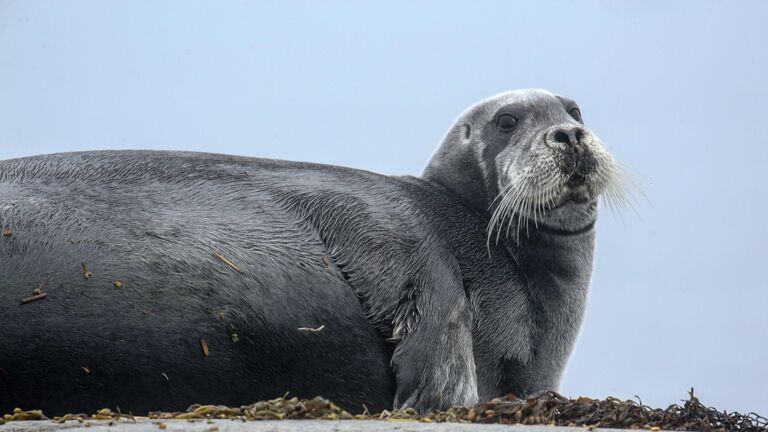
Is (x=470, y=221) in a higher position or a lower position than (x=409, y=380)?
higher

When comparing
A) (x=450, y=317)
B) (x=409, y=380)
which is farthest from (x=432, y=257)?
(x=409, y=380)

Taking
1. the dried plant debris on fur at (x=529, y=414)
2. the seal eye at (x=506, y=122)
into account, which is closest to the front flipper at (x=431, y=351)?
the dried plant debris on fur at (x=529, y=414)

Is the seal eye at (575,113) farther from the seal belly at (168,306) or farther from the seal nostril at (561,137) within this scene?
the seal belly at (168,306)

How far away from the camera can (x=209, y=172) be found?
8.01 metres

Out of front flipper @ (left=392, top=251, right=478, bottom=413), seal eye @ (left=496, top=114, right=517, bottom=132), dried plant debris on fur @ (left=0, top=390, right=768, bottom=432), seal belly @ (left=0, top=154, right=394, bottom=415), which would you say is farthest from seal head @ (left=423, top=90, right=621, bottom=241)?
dried plant debris on fur @ (left=0, top=390, right=768, bottom=432)

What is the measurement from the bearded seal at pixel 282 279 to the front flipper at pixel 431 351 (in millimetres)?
11

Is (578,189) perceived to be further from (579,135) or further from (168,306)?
(168,306)

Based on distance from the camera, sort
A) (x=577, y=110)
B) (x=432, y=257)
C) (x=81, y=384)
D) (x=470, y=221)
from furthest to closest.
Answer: (x=577, y=110) → (x=470, y=221) → (x=432, y=257) → (x=81, y=384)

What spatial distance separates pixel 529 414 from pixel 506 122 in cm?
348

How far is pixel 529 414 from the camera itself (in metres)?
6.24

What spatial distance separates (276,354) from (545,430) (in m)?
2.46

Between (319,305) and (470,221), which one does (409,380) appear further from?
(470,221)

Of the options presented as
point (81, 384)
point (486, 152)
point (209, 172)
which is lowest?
point (81, 384)

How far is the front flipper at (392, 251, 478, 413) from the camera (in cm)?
732
